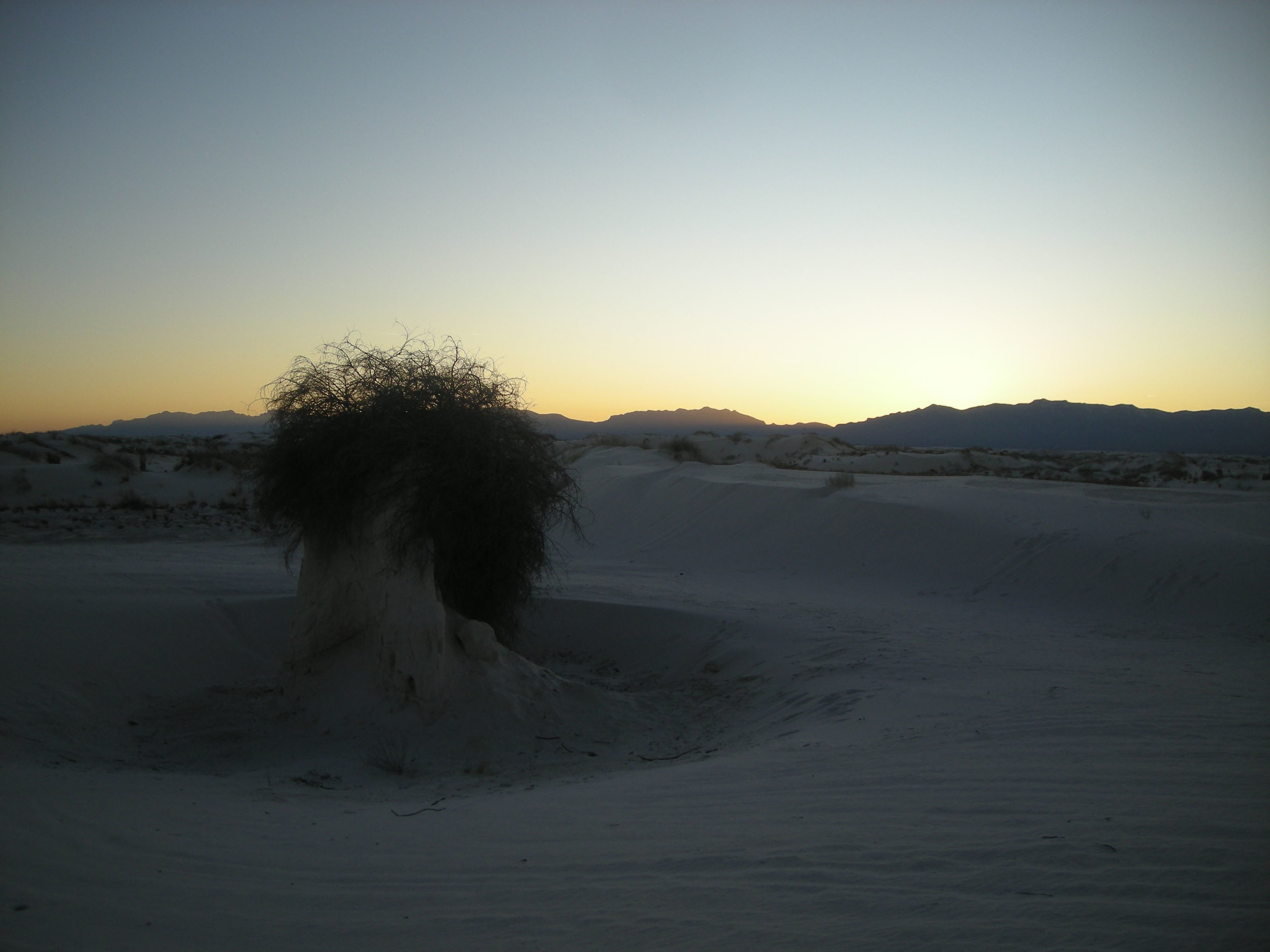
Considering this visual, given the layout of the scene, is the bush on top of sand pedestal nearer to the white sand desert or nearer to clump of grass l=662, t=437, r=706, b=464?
the white sand desert

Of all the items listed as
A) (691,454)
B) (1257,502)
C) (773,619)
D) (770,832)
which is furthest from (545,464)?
(691,454)

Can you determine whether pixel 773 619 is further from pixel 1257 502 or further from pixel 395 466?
pixel 1257 502

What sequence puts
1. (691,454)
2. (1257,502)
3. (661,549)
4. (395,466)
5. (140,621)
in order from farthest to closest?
(691,454) < (661,549) < (1257,502) < (140,621) < (395,466)

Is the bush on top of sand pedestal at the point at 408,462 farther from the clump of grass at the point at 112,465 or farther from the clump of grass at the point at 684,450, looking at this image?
the clump of grass at the point at 684,450

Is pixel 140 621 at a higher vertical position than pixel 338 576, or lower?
lower

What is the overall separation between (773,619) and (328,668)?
5.90 meters

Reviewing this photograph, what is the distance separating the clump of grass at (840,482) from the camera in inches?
744

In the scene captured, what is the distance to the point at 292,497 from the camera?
7.51m

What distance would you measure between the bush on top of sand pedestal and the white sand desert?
1719 millimetres

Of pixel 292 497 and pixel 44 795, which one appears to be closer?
pixel 44 795

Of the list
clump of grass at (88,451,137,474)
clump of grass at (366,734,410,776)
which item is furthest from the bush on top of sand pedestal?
clump of grass at (88,451,137,474)

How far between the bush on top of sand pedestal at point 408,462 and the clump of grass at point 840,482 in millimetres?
12134

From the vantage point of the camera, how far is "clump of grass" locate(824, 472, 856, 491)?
18891 mm

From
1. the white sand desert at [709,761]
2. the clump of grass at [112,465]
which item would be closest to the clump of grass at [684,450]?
the white sand desert at [709,761]
